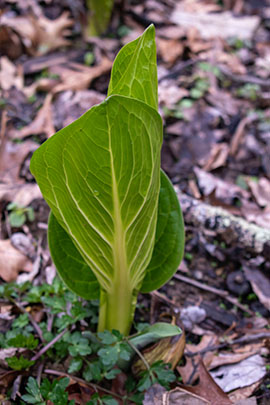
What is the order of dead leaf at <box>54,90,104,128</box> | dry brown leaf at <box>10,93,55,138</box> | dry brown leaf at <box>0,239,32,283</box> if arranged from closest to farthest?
dry brown leaf at <box>0,239,32,283</box> < dry brown leaf at <box>10,93,55,138</box> < dead leaf at <box>54,90,104,128</box>

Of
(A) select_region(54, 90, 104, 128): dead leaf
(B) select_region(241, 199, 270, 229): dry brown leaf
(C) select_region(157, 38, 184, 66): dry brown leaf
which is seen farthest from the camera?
(C) select_region(157, 38, 184, 66): dry brown leaf

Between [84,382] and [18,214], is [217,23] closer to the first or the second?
[18,214]

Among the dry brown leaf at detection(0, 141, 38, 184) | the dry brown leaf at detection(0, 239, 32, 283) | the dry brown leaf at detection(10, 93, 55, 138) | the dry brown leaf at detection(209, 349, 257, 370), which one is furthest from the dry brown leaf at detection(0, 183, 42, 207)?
the dry brown leaf at detection(209, 349, 257, 370)

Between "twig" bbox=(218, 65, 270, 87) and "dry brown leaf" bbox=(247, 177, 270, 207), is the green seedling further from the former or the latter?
"dry brown leaf" bbox=(247, 177, 270, 207)

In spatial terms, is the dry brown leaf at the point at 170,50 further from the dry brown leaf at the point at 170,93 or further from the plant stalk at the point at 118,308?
the plant stalk at the point at 118,308

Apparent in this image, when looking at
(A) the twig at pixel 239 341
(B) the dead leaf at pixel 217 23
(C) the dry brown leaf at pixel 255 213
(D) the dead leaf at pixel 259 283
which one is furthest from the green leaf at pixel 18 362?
(B) the dead leaf at pixel 217 23

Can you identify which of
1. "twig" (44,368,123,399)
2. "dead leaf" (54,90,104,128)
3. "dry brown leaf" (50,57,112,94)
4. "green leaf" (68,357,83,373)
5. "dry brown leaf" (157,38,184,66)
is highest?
"dry brown leaf" (157,38,184,66)

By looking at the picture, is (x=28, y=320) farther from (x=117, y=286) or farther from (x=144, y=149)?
(x=144, y=149)
